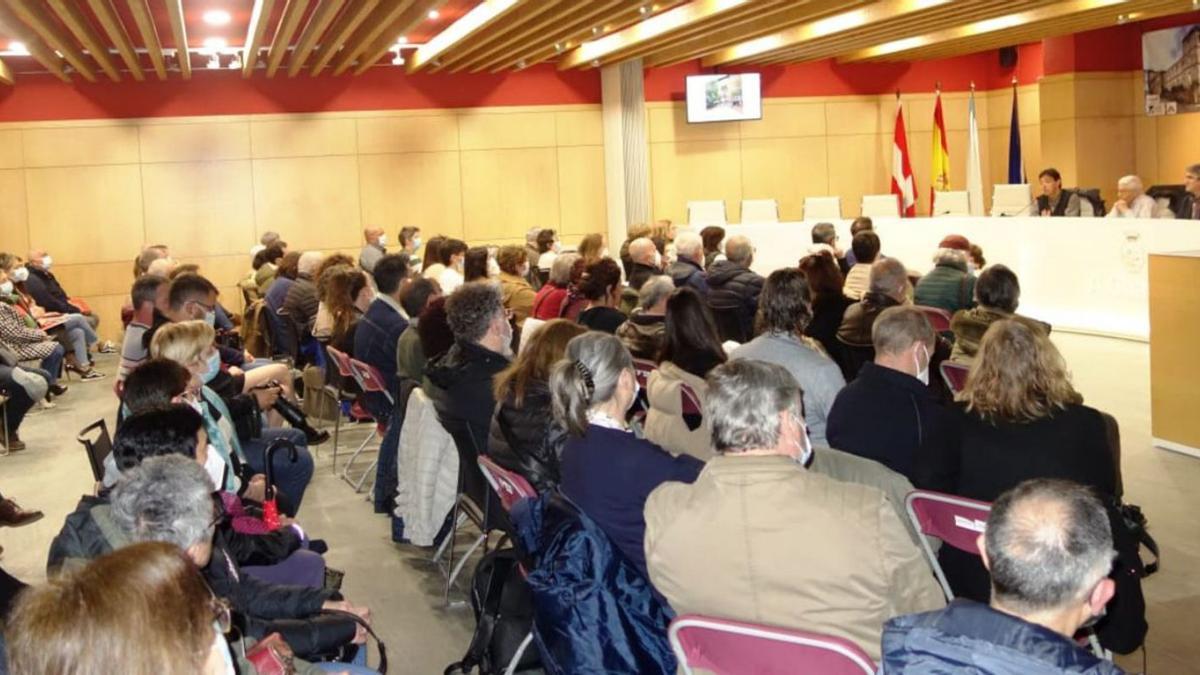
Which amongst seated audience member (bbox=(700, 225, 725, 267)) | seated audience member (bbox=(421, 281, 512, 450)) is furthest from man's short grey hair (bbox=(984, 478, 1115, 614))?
seated audience member (bbox=(700, 225, 725, 267))

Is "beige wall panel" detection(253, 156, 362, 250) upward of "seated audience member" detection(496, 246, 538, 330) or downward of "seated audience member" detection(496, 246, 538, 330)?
upward

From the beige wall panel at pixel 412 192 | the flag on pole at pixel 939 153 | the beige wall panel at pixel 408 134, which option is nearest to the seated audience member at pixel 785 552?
the beige wall panel at pixel 412 192

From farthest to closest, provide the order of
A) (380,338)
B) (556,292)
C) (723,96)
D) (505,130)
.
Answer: (723,96)
(505,130)
(556,292)
(380,338)

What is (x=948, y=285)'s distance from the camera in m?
8.02

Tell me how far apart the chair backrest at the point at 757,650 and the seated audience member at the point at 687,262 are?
20.9 ft

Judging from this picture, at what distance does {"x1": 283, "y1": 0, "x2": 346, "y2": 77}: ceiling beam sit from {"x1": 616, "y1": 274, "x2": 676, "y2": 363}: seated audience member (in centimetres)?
476

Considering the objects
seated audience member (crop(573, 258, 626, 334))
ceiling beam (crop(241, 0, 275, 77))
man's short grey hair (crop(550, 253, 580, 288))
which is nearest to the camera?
seated audience member (crop(573, 258, 626, 334))

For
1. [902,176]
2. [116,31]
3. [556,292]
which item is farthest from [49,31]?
[902,176]

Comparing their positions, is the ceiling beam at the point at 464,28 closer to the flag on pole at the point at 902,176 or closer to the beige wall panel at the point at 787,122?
the beige wall panel at the point at 787,122

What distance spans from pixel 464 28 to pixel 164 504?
32.4ft

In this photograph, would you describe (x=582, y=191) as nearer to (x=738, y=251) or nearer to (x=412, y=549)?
(x=738, y=251)

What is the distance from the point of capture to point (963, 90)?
19.0 meters

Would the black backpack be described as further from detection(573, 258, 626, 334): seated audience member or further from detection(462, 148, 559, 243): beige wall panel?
detection(462, 148, 559, 243): beige wall panel

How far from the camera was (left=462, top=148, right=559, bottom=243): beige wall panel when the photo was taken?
55.5 ft
